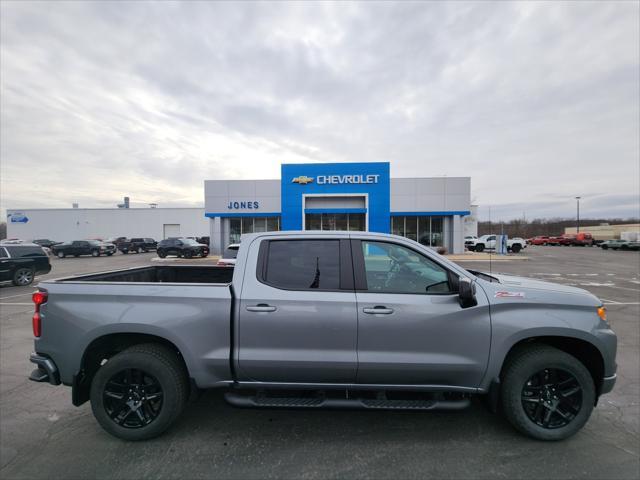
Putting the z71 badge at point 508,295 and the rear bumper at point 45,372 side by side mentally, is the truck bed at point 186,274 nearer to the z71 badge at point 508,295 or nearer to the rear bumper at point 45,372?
the rear bumper at point 45,372

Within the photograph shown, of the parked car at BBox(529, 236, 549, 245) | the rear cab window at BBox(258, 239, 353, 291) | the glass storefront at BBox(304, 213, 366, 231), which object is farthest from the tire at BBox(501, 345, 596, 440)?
the parked car at BBox(529, 236, 549, 245)

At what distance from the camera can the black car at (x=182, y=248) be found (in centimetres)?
2564

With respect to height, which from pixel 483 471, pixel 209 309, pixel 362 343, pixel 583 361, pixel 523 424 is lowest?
pixel 483 471

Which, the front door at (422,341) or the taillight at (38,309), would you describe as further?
the taillight at (38,309)

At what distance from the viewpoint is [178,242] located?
25828 mm

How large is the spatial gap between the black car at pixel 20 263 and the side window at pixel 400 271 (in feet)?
48.3

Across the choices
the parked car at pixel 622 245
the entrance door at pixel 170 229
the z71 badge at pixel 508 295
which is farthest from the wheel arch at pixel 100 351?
the entrance door at pixel 170 229

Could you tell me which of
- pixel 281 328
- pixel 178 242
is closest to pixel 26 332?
pixel 281 328

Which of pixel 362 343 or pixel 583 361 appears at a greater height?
pixel 362 343

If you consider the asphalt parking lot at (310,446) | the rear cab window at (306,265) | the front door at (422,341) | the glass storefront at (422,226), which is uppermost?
the glass storefront at (422,226)

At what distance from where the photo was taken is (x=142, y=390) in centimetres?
288

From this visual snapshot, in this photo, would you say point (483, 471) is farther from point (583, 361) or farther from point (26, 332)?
point (26, 332)

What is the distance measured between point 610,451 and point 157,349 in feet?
13.3

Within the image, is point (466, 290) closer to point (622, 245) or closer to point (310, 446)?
point (310, 446)
